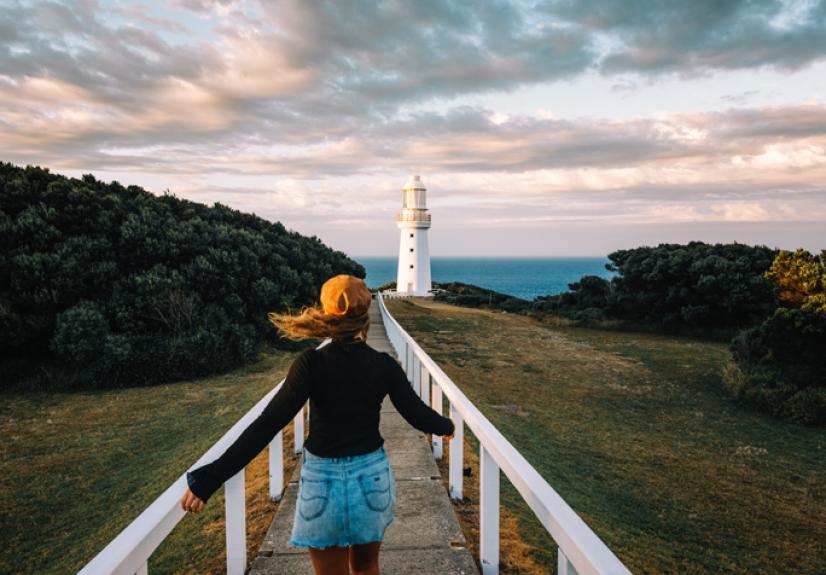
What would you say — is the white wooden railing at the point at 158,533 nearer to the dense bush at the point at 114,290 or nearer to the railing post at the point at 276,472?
the railing post at the point at 276,472

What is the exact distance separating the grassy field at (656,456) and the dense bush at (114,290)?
6.66m

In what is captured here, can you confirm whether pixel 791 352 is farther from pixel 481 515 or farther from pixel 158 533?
pixel 158 533

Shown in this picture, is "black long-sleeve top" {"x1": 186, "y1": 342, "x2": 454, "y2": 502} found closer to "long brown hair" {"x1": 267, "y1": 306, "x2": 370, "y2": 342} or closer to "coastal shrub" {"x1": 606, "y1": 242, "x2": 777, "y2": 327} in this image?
"long brown hair" {"x1": 267, "y1": 306, "x2": 370, "y2": 342}

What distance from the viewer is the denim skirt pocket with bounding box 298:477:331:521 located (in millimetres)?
2686

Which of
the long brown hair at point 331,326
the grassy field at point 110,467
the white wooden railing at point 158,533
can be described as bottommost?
the grassy field at point 110,467

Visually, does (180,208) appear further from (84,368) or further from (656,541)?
(656,541)

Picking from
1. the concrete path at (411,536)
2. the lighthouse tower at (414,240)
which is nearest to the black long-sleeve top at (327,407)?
the concrete path at (411,536)

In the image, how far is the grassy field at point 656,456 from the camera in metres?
6.13

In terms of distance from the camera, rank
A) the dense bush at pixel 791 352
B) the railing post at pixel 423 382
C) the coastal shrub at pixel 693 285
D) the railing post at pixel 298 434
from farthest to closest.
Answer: the coastal shrub at pixel 693 285 → the dense bush at pixel 791 352 → the railing post at pixel 423 382 → the railing post at pixel 298 434

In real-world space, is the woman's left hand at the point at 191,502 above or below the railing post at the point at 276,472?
above

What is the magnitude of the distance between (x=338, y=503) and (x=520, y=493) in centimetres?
159

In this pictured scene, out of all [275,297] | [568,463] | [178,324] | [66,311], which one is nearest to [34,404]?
[66,311]

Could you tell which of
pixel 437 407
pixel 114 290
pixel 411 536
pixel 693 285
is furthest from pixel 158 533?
pixel 693 285

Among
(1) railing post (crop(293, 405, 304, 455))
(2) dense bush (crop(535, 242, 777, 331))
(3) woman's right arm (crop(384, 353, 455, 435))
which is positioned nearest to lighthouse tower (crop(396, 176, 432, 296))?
(2) dense bush (crop(535, 242, 777, 331))
